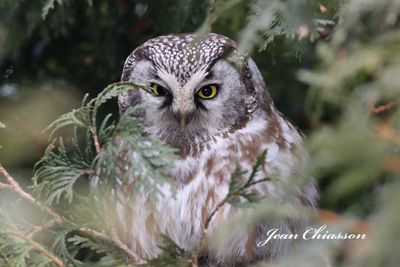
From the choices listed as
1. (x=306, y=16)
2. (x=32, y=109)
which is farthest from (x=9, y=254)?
(x=32, y=109)

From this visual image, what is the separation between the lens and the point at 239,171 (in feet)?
8.38

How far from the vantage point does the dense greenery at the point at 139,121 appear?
2.08m

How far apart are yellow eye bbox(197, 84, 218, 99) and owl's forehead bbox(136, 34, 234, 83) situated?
0.10 meters

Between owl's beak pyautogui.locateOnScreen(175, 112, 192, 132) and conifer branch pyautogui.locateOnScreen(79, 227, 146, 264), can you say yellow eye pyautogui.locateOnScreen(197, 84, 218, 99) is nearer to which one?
owl's beak pyautogui.locateOnScreen(175, 112, 192, 132)

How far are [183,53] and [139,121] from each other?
0.96 m

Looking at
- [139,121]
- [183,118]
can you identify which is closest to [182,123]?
[183,118]

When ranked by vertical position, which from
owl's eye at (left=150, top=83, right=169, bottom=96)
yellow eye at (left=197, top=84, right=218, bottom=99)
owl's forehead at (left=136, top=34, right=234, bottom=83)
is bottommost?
yellow eye at (left=197, top=84, right=218, bottom=99)

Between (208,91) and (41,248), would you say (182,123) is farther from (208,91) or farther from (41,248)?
(41,248)

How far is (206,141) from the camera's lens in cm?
370

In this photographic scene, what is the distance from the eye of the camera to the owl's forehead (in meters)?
3.54

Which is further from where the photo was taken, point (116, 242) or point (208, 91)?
point (208, 91)

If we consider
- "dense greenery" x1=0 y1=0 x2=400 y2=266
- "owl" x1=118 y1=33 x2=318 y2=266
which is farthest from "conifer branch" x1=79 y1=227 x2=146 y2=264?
"owl" x1=118 y1=33 x2=318 y2=266

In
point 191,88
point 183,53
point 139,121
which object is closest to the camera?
point 139,121

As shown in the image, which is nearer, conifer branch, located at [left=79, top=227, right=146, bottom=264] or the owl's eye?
conifer branch, located at [left=79, top=227, right=146, bottom=264]
